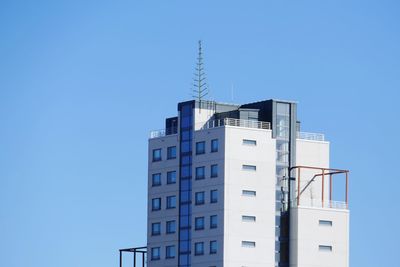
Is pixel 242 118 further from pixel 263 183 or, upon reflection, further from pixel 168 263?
pixel 168 263

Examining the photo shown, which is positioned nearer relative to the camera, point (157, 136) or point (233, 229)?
point (233, 229)

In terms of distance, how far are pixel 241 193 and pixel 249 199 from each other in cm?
118

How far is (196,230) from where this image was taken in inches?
6590

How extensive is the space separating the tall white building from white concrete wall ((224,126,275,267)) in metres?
0.11

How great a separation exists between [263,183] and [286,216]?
16.9 ft

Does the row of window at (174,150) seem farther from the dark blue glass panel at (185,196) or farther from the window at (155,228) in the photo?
the window at (155,228)

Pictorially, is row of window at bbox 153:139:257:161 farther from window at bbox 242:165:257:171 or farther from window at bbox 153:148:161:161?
window at bbox 242:165:257:171

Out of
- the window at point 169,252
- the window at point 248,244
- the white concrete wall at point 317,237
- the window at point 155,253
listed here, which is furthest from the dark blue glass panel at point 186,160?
the white concrete wall at point 317,237

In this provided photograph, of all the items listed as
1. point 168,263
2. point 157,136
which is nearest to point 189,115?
point 157,136

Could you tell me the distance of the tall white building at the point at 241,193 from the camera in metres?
165

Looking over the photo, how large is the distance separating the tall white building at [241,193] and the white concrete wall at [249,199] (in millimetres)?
109

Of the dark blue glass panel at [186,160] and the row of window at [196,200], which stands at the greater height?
the dark blue glass panel at [186,160]

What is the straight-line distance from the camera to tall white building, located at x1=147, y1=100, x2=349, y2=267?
165000 millimetres

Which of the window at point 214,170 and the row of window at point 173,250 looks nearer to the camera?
the row of window at point 173,250
